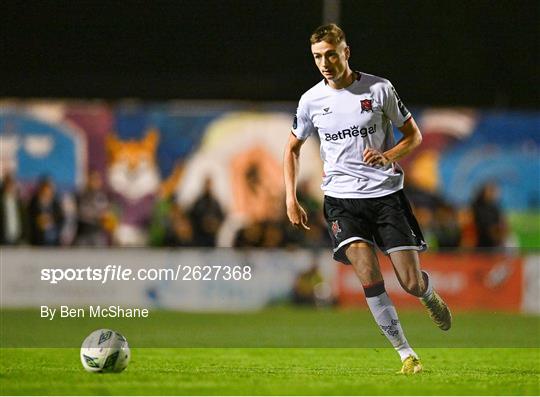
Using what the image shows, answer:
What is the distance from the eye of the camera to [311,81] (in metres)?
23.0

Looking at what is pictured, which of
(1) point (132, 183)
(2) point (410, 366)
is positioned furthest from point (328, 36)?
(1) point (132, 183)

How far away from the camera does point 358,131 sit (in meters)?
8.58

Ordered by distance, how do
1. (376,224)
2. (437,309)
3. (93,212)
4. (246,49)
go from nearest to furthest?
(376,224) < (437,309) < (93,212) < (246,49)

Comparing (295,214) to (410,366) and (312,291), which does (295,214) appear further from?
(312,291)

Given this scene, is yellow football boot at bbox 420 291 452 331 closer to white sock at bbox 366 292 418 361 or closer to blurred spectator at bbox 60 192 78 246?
white sock at bbox 366 292 418 361

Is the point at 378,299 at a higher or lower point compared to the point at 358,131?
lower

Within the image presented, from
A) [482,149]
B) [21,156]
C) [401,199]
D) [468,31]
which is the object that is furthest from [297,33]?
[401,199]

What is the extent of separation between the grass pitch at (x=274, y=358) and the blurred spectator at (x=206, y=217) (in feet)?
11.1

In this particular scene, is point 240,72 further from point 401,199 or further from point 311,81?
point 401,199

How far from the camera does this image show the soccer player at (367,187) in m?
8.50

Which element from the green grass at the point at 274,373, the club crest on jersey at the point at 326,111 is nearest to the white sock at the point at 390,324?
the green grass at the point at 274,373

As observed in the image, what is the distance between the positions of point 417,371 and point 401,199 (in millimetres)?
1322

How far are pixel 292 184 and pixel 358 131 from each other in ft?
2.18

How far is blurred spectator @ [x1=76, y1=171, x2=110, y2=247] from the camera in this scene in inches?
752
